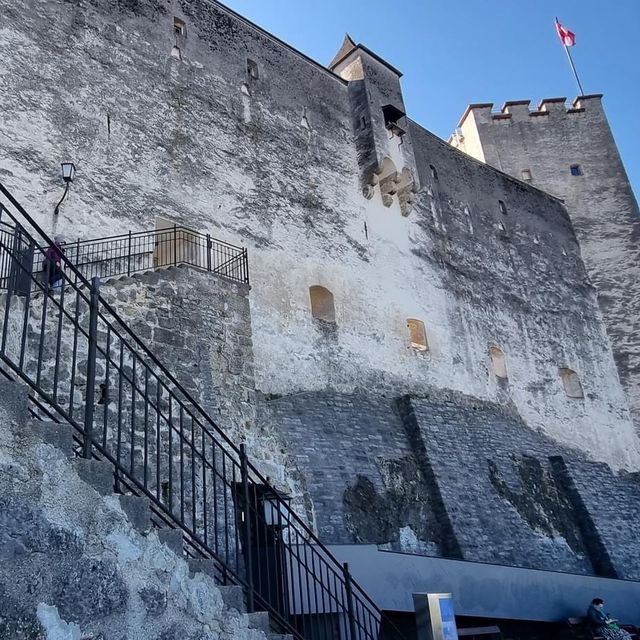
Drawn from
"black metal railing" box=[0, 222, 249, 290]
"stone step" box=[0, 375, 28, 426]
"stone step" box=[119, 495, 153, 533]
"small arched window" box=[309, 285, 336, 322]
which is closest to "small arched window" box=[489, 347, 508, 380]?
"small arched window" box=[309, 285, 336, 322]

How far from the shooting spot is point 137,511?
13.5 ft

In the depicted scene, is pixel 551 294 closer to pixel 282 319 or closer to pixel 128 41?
pixel 282 319

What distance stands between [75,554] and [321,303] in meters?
12.4

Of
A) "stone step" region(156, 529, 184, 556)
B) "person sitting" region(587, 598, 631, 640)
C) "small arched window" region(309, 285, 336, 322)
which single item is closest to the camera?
"stone step" region(156, 529, 184, 556)

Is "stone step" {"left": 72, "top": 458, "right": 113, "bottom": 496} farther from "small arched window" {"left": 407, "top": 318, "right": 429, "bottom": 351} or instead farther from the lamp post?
"small arched window" {"left": 407, "top": 318, "right": 429, "bottom": 351}

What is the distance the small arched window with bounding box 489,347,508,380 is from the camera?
1923cm

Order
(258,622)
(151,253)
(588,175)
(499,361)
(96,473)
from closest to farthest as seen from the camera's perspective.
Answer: (96,473) < (258,622) < (151,253) < (499,361) < (588,175)

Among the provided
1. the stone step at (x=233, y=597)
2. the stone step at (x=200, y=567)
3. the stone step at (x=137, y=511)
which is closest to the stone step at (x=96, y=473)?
the stone step at (x=137, y=511)

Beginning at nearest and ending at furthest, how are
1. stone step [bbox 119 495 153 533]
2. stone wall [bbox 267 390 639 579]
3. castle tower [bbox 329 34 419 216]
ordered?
1. stone step [bbox 119 495 153 533]
2. stone wall [bbox 267 390 639 579]
3. castle tower [bbox 329 34 419 216]

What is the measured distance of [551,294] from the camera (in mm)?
22312

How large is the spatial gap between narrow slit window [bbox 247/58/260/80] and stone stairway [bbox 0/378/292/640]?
1462cm

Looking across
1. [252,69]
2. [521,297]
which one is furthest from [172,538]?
[521,297]

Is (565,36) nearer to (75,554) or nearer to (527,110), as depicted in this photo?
(527,110)

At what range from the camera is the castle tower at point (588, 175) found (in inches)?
910
